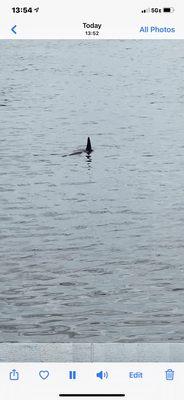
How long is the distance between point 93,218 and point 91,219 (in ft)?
0.40

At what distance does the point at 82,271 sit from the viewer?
1839cm

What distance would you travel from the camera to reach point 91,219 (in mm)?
23172

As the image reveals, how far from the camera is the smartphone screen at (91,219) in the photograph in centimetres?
736
